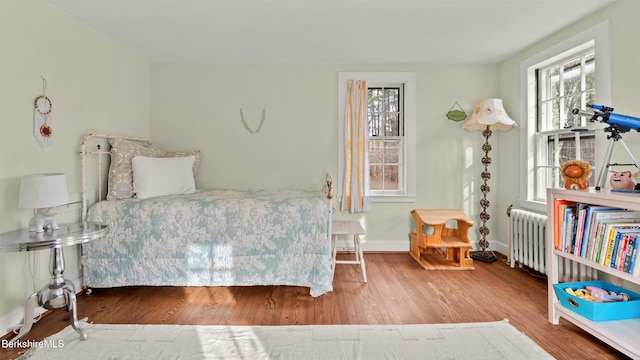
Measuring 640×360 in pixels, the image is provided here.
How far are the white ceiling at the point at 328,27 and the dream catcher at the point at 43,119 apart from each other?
0.76 meters

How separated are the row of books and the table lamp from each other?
334cm

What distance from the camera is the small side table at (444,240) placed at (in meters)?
3.38

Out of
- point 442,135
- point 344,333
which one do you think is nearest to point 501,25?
point 442,135

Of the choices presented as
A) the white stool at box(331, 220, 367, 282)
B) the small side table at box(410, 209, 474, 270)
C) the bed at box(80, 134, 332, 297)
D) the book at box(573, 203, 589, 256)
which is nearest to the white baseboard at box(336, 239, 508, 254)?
the small side table at box(410, 209, 474, 270)

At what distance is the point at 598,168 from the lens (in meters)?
2.57

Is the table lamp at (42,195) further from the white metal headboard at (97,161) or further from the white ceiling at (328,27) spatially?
the white ceiling at (328,27)

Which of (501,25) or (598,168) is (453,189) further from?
(501,25)

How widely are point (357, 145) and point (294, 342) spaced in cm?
243

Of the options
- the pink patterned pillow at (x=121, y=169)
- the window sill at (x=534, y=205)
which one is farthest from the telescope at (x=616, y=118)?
the pink patterned pillow at (x=121, y=169)

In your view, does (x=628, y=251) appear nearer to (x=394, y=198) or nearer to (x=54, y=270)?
(x=394, y=198)

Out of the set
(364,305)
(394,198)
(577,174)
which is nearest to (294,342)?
(364,305)

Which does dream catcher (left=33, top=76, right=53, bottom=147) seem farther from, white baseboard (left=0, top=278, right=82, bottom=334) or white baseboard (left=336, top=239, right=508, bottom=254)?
white baseboard (left=336, top=239, right=508, bottom=254)

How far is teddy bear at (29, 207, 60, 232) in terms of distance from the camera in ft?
6.75

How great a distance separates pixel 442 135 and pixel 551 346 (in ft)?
8.34
